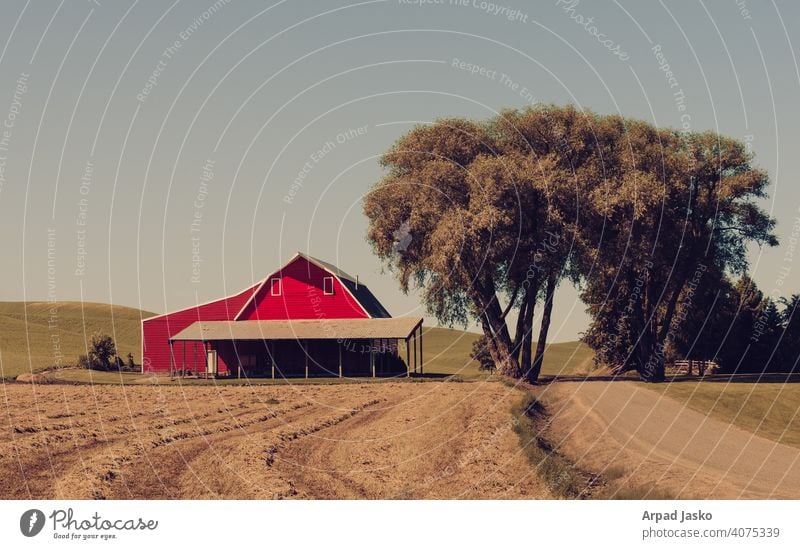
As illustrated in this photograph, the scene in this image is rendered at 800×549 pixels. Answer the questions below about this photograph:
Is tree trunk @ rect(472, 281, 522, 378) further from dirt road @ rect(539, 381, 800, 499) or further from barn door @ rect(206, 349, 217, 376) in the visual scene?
barn door @ rect(206, 349, 217, 376)

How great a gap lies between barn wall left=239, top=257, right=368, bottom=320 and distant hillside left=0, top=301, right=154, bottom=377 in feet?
55.9

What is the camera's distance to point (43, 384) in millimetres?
66812

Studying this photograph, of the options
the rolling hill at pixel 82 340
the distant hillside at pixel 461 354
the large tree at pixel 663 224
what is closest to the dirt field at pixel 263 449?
the large tree at pixel 663 224

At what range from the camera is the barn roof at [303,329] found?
73.1 meters

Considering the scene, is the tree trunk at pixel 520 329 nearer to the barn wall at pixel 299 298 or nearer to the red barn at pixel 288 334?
the red barn at pixel 288 334

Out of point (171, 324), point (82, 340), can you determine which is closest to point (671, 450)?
point (171, 324)

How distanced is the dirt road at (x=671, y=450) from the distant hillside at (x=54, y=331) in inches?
2027

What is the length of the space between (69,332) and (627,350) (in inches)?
3239

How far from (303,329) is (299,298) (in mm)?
4833

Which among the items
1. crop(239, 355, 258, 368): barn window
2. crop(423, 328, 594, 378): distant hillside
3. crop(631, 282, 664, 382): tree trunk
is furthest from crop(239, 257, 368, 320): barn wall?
crop(423, 328, 594, 378): distant hillside

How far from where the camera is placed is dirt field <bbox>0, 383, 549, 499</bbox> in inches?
947

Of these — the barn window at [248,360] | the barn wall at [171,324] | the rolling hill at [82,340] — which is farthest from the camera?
the rolling hill at [82,340]

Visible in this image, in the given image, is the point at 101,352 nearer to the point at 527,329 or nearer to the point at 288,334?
the point at 288,334

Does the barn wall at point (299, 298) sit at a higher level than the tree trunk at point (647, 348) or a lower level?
higher
